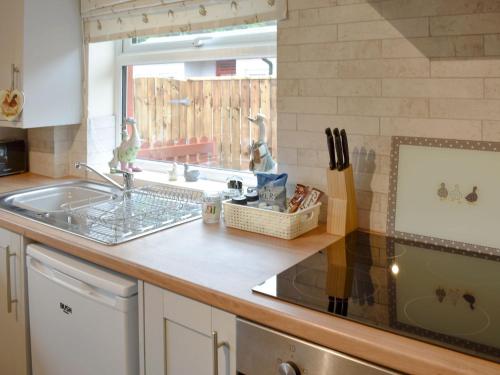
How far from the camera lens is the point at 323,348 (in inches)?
41.9

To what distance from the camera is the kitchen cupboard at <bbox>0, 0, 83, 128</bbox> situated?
234cm

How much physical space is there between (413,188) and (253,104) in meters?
0.88

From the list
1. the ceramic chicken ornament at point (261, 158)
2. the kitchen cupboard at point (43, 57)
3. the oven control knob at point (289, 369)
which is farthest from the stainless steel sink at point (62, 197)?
the oven control knob at point (289, 369)

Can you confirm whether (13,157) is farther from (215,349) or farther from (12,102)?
(215,349)

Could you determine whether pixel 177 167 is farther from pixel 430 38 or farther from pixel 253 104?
pixel 430 38

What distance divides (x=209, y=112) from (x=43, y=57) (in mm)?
833

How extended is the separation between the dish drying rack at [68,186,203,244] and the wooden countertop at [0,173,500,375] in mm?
60

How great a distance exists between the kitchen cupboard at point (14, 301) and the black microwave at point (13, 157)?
0.94 metres

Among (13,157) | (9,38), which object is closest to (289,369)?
(9,38)

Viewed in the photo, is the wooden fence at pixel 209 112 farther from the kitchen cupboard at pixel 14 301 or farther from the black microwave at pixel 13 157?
the kitchen cupboard at pixel 14 301

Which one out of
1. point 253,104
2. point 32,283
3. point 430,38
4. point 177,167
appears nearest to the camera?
point 430,38

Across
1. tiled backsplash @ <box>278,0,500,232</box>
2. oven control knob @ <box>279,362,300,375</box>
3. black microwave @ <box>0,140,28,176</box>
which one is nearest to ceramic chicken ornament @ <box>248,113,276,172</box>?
tiled backsplash @ <box>278,0,500,232</box>

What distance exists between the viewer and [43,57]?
2418mm

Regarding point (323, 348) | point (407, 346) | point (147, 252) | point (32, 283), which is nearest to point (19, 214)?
point (32, 283)
